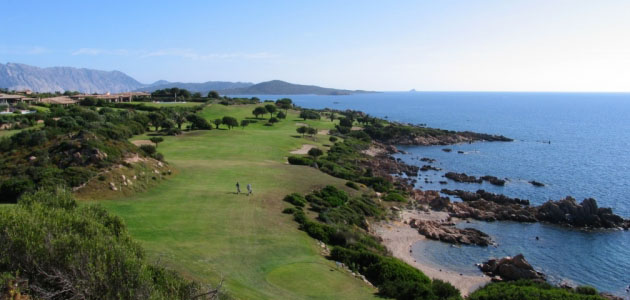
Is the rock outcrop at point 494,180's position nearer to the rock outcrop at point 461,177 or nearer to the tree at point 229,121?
the rock outcrop at point 461,177

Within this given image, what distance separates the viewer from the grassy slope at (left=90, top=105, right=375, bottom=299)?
20.2 metres

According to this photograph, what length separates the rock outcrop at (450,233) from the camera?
37969mm

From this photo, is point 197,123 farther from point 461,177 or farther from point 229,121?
point 461,177

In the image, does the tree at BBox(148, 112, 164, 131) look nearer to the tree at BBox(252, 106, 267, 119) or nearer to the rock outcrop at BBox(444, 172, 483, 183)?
the tree at BBox(252, 106, 267, 119)

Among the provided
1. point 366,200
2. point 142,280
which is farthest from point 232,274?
point 366,200

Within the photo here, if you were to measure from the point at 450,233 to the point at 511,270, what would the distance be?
9025 mm

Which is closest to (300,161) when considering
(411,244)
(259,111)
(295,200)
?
(295,200)

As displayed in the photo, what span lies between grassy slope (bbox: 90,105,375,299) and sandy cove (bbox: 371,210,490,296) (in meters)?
9.34

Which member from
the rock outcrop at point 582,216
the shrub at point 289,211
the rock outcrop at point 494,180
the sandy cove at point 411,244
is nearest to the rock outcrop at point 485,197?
the rock outcrop at point 582,216

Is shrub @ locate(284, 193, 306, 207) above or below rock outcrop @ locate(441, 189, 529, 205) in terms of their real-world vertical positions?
above

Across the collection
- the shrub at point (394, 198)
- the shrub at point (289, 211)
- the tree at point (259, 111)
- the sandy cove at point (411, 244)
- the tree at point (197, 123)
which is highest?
the tree at point (259, 111)

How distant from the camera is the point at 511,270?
3052 centimetres

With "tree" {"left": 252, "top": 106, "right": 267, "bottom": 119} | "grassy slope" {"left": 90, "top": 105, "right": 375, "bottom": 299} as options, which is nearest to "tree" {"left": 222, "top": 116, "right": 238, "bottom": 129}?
"tree" {"left": 252, "top": 106, "right": 267, "bottom": 119}

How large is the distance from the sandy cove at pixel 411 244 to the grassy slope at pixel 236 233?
30.6ft
